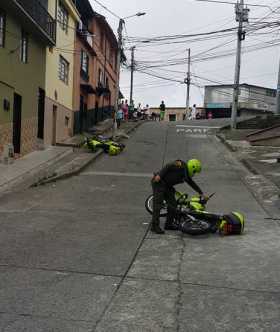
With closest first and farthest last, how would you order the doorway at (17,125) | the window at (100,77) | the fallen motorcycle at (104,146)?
1. the doorway at (17,125)
2. the fallen motorcycle at (104,146)
3. the window at (100,77)

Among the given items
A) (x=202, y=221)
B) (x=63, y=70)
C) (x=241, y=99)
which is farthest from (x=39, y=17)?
(x=241, y=99)

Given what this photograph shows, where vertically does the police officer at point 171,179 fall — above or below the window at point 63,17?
below

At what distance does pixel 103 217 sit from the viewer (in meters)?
10.7

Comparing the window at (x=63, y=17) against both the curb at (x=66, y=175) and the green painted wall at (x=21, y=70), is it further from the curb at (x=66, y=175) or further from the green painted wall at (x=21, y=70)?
the curb at (x=66, y=175)

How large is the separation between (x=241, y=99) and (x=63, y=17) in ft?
119

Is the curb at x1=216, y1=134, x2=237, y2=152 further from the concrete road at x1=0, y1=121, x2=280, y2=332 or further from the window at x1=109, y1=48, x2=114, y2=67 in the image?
the window at x1=109, y1=48, x2=114, y2=67

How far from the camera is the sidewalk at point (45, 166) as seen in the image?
15680 millimetres

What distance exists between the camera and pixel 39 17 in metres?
21.2

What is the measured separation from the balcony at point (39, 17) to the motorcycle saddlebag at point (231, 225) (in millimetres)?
12192

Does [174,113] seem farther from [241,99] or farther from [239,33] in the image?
[239,33]

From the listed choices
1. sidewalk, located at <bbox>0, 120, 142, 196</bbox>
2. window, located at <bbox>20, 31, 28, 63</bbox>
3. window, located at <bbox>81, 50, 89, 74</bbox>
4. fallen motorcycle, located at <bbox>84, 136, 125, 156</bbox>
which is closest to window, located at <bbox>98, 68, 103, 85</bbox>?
window, located at <bbox>81, 50, 89, 74</bbox>

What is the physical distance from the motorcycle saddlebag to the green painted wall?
11575mm

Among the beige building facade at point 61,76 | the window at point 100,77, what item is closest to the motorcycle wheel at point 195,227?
the beige building facade at point 61,76

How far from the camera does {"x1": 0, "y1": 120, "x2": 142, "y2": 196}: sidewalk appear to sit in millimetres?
15680
